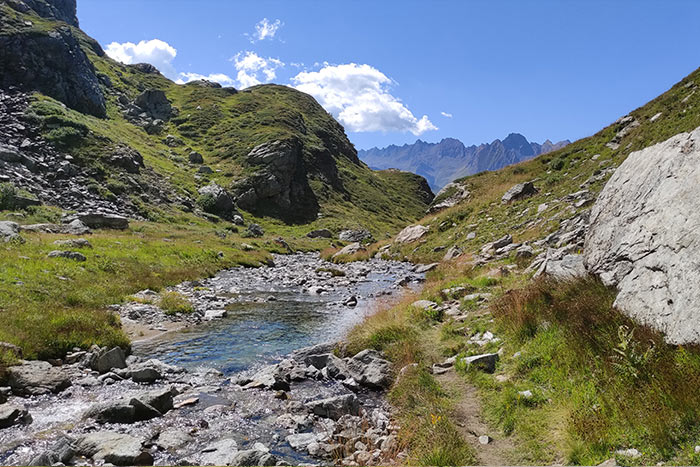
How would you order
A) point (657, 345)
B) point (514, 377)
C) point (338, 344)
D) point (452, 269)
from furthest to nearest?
point (452, 269), point (338, 344), point (514, 377), point (657, 345)

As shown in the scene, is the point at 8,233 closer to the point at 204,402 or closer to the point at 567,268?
the point at 204,402

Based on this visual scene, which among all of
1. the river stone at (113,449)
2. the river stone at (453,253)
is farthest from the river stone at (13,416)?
the river stone at (453,253)

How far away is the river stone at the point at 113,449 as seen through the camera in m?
7.26

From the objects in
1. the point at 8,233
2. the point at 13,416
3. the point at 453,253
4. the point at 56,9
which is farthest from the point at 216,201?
the point at 56,9

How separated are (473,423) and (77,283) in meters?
19.8

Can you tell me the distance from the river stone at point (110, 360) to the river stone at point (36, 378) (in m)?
0.90

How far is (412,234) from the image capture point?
47938mm

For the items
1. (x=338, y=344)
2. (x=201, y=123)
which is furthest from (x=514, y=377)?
(x=201, y=123)

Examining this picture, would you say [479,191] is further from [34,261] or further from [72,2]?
[72,2]

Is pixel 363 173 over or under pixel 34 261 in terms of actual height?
over

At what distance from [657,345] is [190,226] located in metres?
62.2

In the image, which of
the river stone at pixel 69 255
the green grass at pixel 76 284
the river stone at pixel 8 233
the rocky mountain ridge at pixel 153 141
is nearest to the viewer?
the green grass at pixel 76 284

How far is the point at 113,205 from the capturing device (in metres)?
54.2

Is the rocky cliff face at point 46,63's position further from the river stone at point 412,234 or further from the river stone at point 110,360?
the river stone at point 110,360
